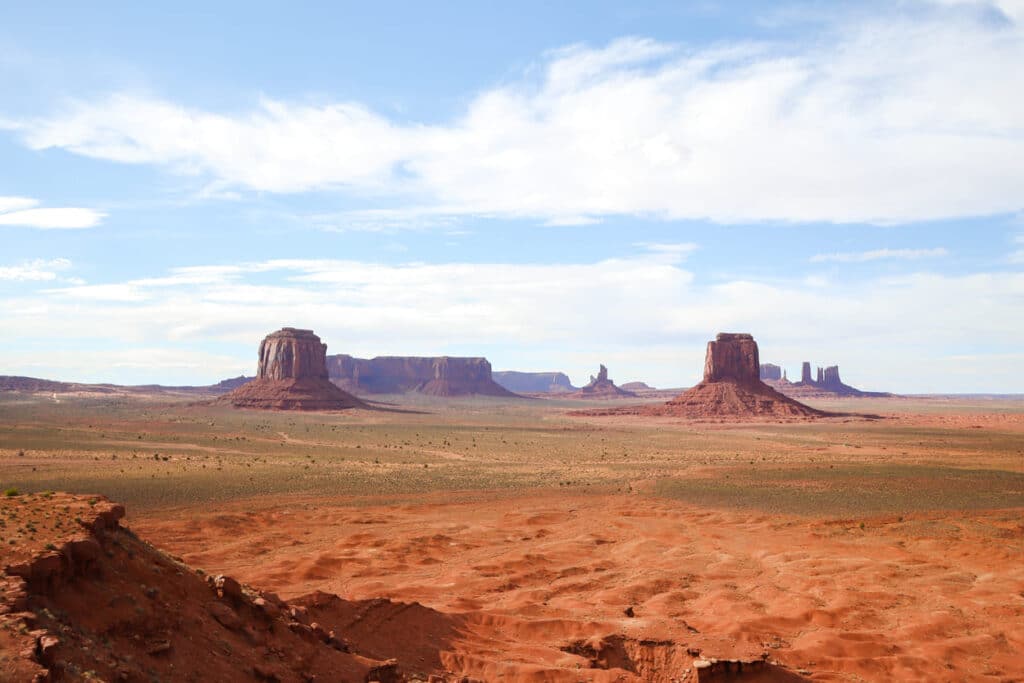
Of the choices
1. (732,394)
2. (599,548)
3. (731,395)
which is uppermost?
(732,394)

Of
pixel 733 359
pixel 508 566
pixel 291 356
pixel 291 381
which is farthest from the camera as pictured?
pixel 291 356

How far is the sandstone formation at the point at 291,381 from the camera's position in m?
135

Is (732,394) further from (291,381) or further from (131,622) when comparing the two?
(131,622)

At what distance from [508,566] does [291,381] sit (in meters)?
131

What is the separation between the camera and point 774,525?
2994cm

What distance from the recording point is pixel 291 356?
14962cm

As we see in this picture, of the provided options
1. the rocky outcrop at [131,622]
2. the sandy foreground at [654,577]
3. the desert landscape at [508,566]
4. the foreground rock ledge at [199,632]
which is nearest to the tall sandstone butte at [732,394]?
the desert landscape at [508,566]

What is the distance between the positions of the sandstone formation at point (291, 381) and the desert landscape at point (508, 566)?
80.2m

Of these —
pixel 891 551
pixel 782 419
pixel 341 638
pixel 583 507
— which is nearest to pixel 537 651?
pixel 341 638

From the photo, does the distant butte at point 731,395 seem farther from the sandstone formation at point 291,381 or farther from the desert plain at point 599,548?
the desert plain at point 599,548

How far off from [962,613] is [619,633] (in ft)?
30.9

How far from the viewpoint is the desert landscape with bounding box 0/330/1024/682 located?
38.4 feet

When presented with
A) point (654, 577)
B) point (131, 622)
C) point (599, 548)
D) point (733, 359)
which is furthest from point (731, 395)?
point (131, 622)

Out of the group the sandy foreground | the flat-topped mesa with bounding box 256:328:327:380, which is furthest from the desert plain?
the flat-topped mesa with bounding box 256:328:327:380
